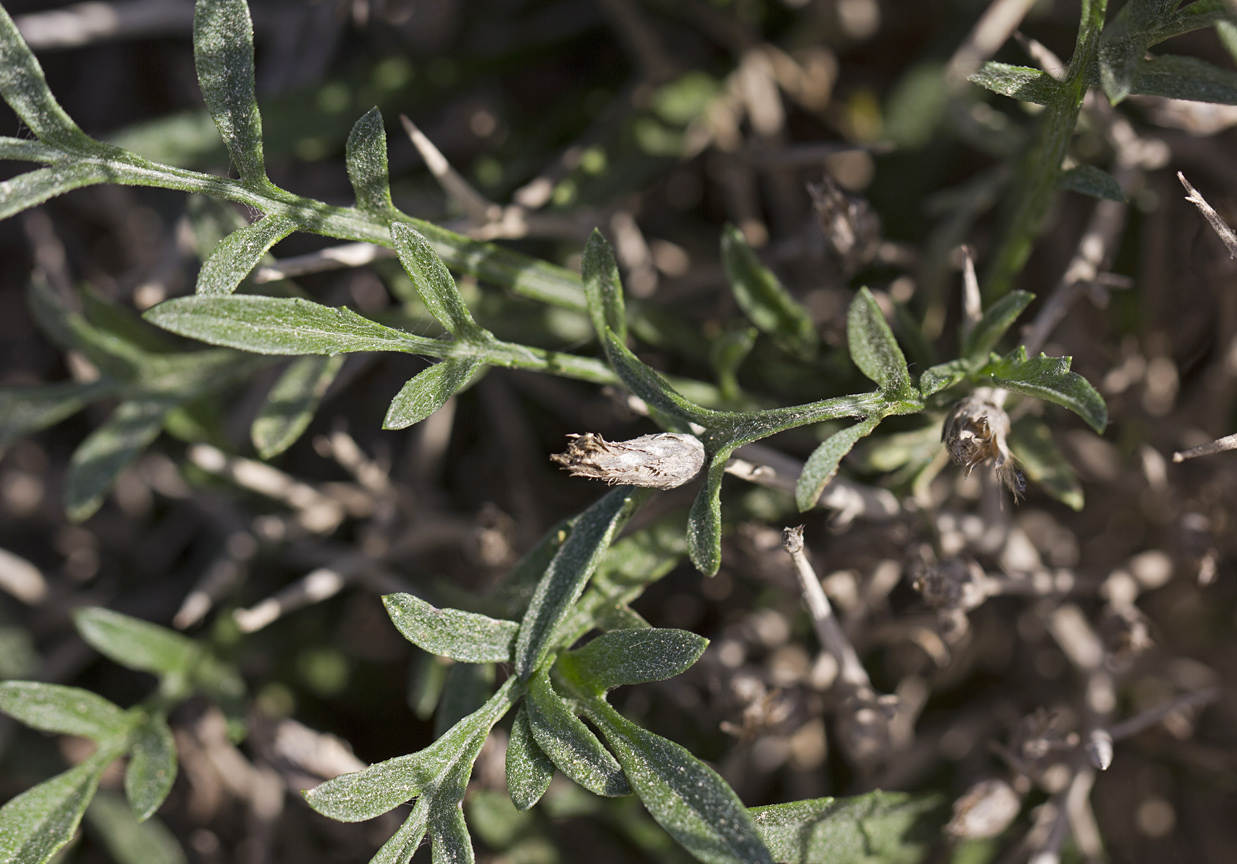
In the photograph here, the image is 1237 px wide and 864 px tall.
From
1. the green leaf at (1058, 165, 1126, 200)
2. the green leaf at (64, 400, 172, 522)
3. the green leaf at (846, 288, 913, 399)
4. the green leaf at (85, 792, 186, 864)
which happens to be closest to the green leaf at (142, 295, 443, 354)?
the green leaf at (846, 288, 913, 399)

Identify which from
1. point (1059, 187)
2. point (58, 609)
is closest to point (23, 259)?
point (58, 609)

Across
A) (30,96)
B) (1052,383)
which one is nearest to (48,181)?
(30,96)

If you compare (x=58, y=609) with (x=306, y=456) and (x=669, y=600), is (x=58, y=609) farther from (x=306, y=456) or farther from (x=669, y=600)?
(x=669, y=600)

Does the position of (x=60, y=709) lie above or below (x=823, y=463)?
below

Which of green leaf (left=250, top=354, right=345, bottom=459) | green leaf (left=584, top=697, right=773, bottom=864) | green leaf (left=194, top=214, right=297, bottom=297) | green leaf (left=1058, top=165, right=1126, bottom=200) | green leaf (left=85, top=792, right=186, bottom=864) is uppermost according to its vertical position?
green leaf (left=194, top=214, right=297, bottom=297)

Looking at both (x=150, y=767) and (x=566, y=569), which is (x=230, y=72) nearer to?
(x=566, y=569)

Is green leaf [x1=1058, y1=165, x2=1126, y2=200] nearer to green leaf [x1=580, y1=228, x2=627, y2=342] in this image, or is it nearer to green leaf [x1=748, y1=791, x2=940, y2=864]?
green leaf [x1=580, y1=228, x2=627, y2=342]

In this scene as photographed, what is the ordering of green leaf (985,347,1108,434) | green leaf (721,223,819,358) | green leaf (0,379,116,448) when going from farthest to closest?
green leaf (0,379,116,448) < green leaf (721,223,819,358) < green leaf (985,347,1108,434)
